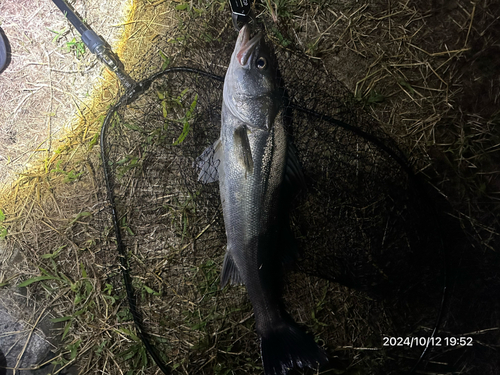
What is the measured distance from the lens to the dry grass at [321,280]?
7.14 ft

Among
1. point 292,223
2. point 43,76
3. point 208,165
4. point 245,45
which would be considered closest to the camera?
point 245,45

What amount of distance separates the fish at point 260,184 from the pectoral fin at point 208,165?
0.26 feet

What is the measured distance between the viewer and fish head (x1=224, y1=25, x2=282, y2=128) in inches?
74.7

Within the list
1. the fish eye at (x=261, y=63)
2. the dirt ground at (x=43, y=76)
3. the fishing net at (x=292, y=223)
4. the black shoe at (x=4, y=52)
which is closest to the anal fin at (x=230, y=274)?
the fishing net at (x=292, y=223)

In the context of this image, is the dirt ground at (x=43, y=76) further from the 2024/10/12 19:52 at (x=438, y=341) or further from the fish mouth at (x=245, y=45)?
the 2024/10/12 19:52 at (x=438, y=341)

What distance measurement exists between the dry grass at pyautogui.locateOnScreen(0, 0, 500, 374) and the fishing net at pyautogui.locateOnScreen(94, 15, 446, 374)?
2 centimetres

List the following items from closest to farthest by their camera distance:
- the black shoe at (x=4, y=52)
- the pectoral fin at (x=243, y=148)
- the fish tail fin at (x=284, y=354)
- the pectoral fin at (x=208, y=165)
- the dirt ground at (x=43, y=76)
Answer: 1. the pectoral fin at (x=243, y=148)
2. the fish tail fin at (x=284, y=354)
3. the pectoral fin at (x=208, y=165)
4. the dirt ground at (x=43, y=76)
5. the black shoe at (x=4, y=52)

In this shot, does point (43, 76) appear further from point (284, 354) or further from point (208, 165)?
point (284, 354)

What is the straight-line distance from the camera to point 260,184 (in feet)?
6.19

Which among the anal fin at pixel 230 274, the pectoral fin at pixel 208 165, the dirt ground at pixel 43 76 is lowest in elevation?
the anal fin at pixel 230 274

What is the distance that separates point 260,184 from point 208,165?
505mm

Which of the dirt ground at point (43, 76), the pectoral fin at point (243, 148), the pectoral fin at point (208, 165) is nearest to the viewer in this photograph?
the pectoral fin at point (243, 148)

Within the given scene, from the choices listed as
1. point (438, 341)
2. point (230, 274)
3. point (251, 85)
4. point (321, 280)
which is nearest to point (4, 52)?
point (251, 85)

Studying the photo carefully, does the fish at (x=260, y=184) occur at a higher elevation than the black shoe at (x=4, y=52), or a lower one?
lower
